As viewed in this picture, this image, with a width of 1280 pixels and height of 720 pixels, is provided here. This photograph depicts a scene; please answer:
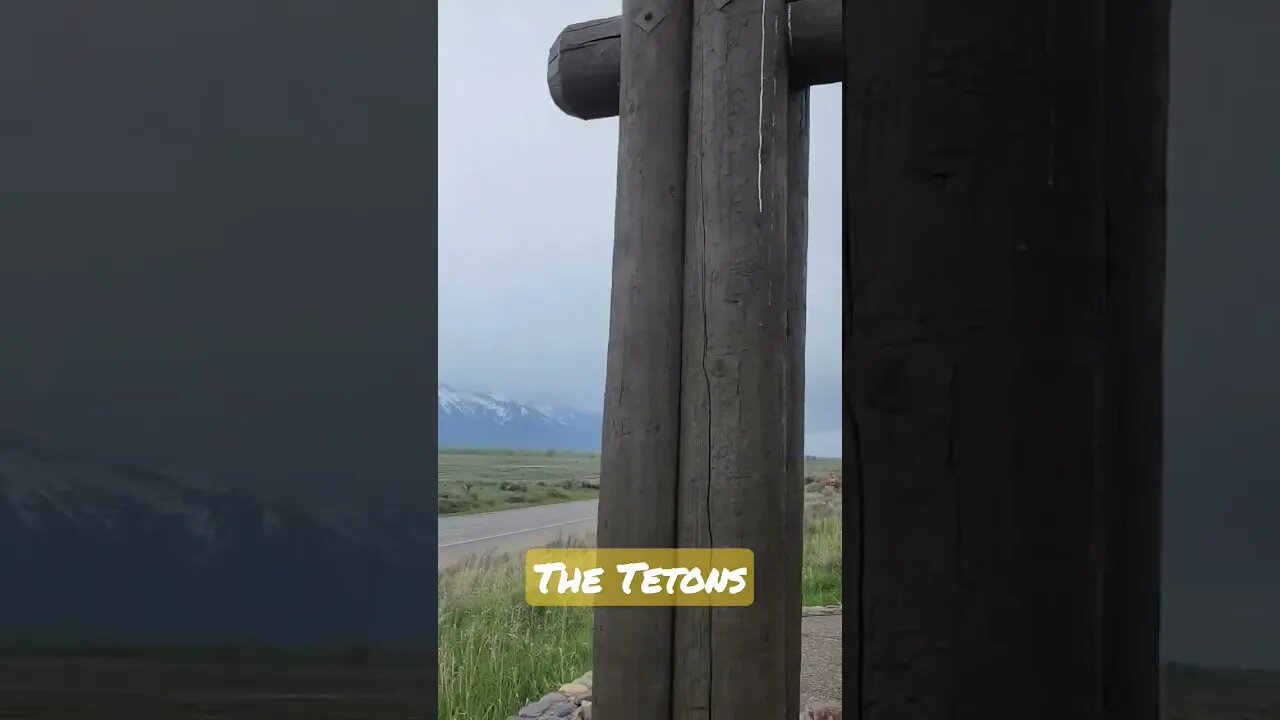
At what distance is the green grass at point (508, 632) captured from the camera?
10.8 ft

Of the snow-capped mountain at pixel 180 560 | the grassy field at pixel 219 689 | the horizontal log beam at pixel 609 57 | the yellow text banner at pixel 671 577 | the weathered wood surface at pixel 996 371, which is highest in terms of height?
the horizontal log beam at pixel 609 57

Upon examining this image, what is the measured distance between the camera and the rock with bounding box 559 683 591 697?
3.04 meters

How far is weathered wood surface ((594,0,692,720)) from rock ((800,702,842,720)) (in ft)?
3.56

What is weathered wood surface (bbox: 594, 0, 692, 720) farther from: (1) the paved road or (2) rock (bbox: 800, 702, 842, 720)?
(1) the paved road

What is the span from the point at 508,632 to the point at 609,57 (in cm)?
255

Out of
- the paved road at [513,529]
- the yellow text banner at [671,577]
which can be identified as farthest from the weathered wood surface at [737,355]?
the paved road at [513,529]

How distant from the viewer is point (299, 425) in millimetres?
5746

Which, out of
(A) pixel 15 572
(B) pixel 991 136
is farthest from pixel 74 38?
(B) pixel 991 136

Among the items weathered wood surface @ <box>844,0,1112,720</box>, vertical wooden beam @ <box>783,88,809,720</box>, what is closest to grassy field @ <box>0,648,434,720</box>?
vertical wooden beam @ <box>783,88,809,720</box>

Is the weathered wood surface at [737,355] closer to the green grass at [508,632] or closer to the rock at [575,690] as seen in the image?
the rock at [575,690]

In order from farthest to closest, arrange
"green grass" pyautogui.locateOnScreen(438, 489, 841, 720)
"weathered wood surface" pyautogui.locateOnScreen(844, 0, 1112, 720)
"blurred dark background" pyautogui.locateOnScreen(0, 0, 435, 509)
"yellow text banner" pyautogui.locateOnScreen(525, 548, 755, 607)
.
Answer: "blurred dark background" pyautogui.locateOnScreen(0, 0, 435, 509) < "green grass" pyautogui.locateOnScreen(438, 489, 841, 720) < "yellow text banner" pyautogui.locateOnScreen(525, 548, 755, 607) < "weathered wood surface" pyautogui.locateOnScreen(844, 0, 1112, 720)

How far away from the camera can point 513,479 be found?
5.16 metres

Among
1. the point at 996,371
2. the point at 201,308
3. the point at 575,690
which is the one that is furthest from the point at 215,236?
the point at 996,371

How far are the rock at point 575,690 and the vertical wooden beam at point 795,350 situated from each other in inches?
51.9
